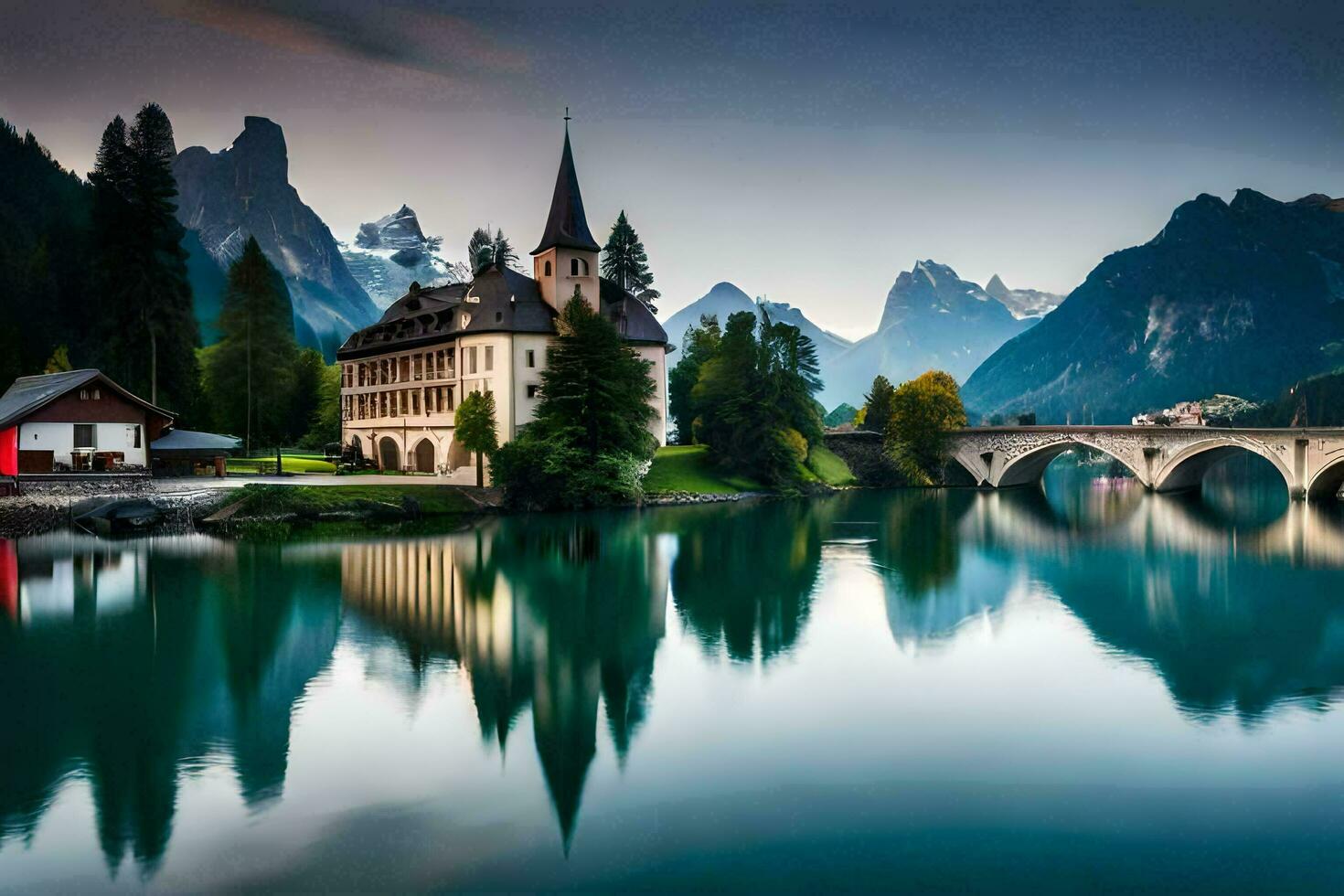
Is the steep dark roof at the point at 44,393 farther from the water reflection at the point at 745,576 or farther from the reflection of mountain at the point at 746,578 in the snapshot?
the reflection of mountain at the point at 746,578

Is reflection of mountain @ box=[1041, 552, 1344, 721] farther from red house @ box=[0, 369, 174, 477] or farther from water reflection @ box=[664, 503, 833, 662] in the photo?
red house @ box=[0, 369, 174, 477]

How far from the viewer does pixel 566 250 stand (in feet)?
221

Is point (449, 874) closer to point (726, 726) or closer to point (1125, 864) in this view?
point (726, 726)

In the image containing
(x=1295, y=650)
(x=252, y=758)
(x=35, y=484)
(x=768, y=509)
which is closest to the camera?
(x=252, y=758)

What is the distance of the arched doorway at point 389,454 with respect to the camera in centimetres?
7262

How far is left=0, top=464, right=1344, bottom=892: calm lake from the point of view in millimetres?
12094

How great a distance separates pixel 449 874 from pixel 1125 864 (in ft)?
26.5

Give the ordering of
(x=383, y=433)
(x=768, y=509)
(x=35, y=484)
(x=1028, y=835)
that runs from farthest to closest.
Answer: (x=383, y=433) → (x=768, y=509) → (x=35, y=484) → (x=1028, y=835)

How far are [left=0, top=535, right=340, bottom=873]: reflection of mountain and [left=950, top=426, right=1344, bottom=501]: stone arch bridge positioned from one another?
6298cm

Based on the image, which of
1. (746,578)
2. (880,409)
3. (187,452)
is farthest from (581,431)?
(880,409)

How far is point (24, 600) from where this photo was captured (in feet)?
92.6

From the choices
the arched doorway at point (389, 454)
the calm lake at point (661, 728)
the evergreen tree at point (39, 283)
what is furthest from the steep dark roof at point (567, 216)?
the calm lake at point (661, 728)

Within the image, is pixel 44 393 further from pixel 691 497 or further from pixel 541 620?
pixel 691 497

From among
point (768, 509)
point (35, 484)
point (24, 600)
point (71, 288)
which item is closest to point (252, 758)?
point (24, 600)
